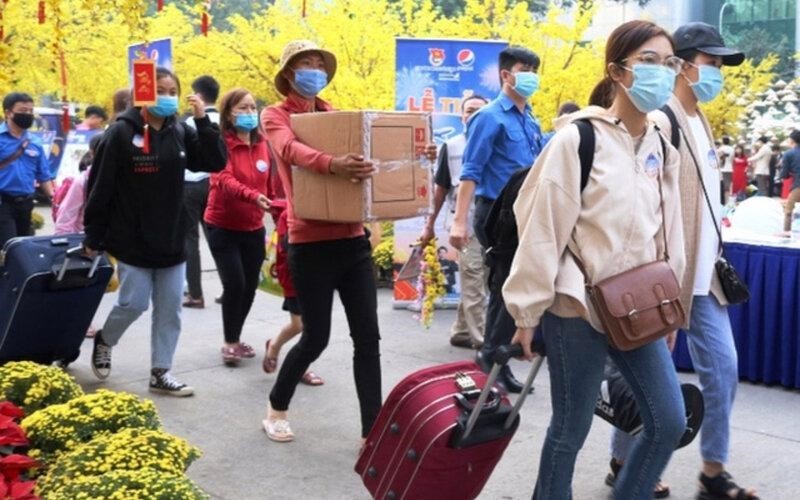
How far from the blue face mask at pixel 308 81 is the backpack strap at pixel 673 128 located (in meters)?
1.70

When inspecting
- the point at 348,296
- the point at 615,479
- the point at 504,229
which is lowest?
the point at 615,479

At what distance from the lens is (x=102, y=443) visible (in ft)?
12.3

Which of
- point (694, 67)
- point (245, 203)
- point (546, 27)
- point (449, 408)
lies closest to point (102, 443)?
point (449, 408)

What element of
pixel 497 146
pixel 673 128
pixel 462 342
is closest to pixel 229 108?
pixel 497 146

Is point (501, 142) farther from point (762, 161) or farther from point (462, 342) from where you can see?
point (762, 161)

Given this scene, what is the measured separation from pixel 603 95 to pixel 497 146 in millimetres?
2328

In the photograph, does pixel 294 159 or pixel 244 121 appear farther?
pixel 244 121

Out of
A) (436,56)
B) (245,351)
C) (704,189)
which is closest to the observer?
(704,189)

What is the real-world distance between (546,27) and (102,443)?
1616 cm

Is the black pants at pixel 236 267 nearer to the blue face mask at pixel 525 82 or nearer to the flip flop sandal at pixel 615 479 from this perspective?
the blue face mask at pixel 525 82

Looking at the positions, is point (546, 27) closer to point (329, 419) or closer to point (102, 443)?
point (329, 419)

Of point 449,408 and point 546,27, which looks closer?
point 449,408

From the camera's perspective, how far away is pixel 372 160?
15.4ft

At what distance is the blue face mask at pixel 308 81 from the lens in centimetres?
510
